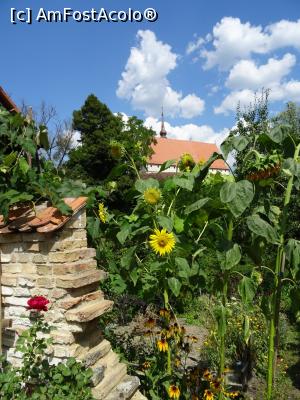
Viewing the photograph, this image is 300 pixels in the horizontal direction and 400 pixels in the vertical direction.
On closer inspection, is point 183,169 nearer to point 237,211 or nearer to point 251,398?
point 237,211

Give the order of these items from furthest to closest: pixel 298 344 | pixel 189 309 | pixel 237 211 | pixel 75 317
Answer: pixel 189 309 → pixel 298 344 → pixel 75 317 → pixel 237 211

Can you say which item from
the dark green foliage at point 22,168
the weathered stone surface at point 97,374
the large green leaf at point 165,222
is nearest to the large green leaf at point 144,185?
the large green leaf at point 165,222

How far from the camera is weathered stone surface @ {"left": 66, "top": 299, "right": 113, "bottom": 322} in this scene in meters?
2.44

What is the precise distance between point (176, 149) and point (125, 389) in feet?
177

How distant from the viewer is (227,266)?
2.11 meters

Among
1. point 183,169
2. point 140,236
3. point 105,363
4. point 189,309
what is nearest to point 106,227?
point 140,236

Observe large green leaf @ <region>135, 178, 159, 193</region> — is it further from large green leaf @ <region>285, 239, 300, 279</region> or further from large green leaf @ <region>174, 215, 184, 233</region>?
large green leaf @ <region>285, 239, 300, 279</region>

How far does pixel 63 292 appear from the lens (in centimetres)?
247

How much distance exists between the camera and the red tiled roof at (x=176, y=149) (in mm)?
52744

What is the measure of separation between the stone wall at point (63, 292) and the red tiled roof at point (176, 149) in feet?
157

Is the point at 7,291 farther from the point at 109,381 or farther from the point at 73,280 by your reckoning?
the point at 109,381

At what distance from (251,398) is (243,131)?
5.74 metres

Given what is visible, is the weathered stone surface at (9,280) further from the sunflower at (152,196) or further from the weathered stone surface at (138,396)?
the weathered stone surface at (138,396)

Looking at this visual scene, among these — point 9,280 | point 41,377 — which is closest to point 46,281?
point 9,280
